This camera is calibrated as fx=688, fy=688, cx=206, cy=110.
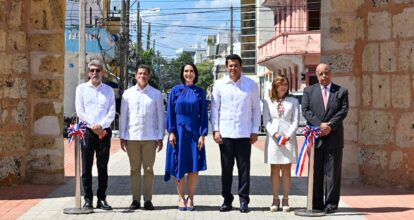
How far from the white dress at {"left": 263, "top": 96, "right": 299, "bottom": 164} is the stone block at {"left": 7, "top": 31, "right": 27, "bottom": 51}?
4773 mm

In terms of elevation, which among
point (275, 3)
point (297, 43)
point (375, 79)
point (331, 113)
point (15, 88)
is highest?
point (275, 3)

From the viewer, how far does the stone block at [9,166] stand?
11227 millimetres

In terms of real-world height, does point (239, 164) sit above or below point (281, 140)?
below

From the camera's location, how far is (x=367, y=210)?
30.4 feet

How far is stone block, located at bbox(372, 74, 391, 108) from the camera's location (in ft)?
37.1

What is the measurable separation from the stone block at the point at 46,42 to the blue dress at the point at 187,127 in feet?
12.0

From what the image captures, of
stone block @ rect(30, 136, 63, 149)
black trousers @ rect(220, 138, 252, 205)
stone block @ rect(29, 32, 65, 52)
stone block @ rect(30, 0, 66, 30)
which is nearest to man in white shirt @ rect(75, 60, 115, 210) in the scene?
black trousers @ rect(220, 138, 252, 205)

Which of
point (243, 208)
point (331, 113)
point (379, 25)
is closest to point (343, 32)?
point (379, 25)

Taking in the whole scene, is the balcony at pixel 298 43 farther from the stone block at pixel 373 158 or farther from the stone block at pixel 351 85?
the stone block at pixel 373 158

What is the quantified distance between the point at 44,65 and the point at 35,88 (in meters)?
0.42

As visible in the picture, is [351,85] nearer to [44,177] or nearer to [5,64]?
[44,177]

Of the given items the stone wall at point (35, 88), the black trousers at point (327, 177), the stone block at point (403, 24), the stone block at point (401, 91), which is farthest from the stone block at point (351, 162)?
the stone wall at point (35, 88)

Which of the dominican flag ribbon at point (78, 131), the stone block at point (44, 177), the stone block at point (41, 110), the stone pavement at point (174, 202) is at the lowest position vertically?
the stone pavement at point (174, 202)

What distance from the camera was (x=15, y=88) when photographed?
37.6 feet
